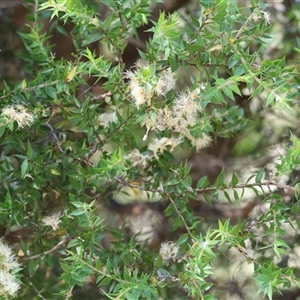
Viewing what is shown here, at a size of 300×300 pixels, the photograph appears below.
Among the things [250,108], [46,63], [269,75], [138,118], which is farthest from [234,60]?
[250,108]

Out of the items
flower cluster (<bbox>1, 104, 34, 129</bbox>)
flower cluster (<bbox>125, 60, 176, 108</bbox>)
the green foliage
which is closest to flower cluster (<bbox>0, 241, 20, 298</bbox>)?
the green foliage

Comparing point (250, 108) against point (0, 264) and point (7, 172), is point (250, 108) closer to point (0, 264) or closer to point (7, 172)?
point (7, 172)

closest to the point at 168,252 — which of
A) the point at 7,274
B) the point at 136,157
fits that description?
the point at 136,157

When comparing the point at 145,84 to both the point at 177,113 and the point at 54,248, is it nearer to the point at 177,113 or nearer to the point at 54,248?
the point at 177,113

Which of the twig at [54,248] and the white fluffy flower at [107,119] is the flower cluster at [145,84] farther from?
the twig at [54,248]

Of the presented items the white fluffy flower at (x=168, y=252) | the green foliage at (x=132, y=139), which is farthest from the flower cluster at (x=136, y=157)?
the white fluffy flower at (x=168, y=252)

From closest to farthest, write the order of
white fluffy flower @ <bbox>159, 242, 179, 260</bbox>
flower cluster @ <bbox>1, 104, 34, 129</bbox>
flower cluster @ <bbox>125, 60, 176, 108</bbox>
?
flower cluster @ <bbox>125, 60, 176, 108</bbox>
flower cluster @ <bbox>1, 104, 34, 129</bbox>
white fluffy flower @ <bbox>159, 242, 179, 260</bbox>

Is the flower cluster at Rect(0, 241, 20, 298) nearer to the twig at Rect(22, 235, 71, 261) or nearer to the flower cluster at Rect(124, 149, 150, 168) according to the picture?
the twig at Rect(22, 235, 71, 261)
